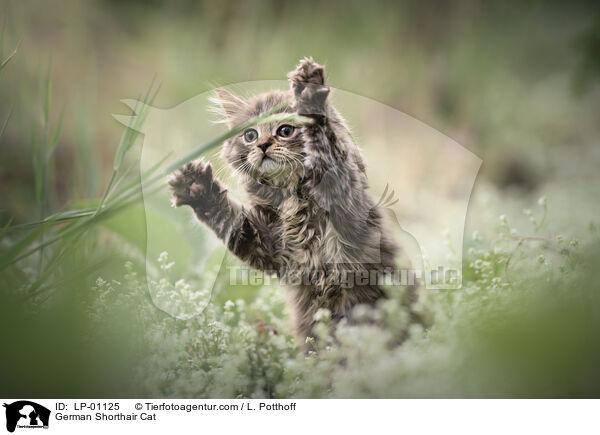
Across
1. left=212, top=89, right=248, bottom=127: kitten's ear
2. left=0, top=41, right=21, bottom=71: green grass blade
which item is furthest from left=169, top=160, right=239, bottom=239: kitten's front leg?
left=0, top=41, right=21, bottom=71: green grass blade

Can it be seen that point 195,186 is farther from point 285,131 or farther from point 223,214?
point 285,131

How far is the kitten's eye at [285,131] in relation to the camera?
81 cm

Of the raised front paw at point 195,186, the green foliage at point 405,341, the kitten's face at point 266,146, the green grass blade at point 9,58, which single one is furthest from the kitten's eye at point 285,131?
the green grass blade at point 9,58

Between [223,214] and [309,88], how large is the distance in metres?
0.26

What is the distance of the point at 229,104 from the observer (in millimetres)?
882

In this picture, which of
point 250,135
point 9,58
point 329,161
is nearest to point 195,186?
point 250,135

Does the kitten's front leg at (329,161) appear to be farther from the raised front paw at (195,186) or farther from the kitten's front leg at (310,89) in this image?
the raised front paw at (195,186)

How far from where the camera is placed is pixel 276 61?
37.4 inches

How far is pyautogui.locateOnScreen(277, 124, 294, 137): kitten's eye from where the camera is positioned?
2.66 feet

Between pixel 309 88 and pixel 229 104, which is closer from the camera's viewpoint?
pixel 309 88
